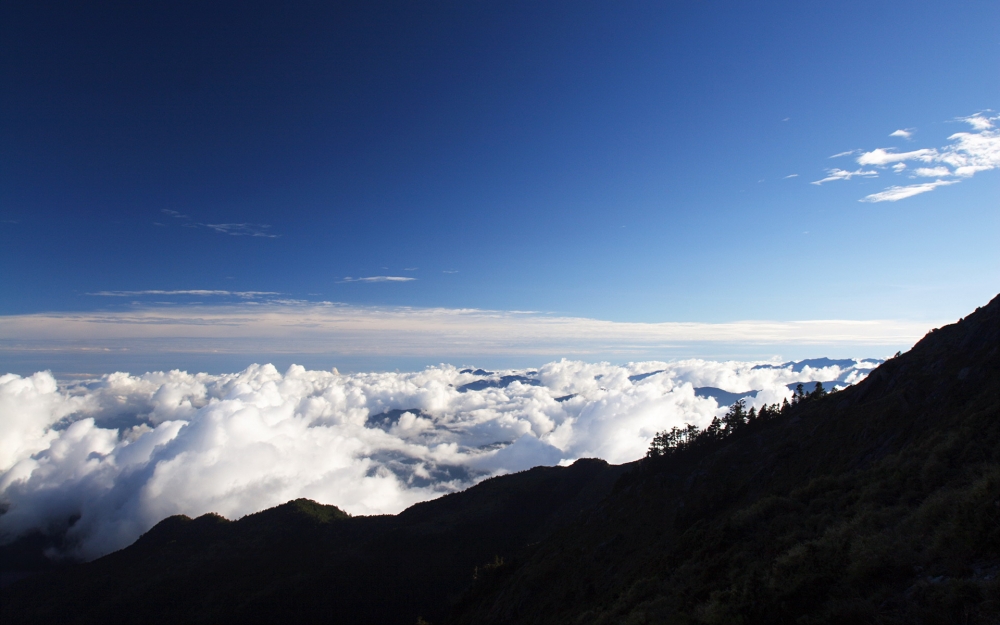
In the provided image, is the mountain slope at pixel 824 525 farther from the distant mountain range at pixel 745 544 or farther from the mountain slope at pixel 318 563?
the mountain slope at pixel 318 563

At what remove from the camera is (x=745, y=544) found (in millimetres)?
28188

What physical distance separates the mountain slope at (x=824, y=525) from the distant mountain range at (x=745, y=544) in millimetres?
129

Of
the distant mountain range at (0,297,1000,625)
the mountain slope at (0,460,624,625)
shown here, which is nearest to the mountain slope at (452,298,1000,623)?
the distant mountain range at (0,297,1000,625)

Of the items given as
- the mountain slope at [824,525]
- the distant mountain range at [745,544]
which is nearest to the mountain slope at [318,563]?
the distant mountain range at [745,544]

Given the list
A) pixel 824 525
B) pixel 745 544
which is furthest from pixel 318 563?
pixel 824 525

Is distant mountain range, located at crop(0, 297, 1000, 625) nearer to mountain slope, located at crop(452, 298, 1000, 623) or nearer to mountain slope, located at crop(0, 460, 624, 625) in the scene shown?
mountain slope, located at crop(452, 298, 1000, 623)

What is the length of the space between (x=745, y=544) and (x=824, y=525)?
5150 millimetres

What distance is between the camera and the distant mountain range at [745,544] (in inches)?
646

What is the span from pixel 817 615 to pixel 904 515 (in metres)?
11.0

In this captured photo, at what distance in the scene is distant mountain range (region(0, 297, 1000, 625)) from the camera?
1641 centimetres

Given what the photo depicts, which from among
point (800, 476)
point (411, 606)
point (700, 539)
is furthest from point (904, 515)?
point (411, 606)

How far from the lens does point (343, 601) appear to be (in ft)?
424

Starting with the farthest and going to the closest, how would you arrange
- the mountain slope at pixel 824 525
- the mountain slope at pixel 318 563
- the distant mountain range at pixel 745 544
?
the mountain slope at pixel 318 563
the distant mountain range at pixel 745 544
the mountain slope at pixel 824 525

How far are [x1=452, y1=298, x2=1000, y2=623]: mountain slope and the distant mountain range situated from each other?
5.1 inches
